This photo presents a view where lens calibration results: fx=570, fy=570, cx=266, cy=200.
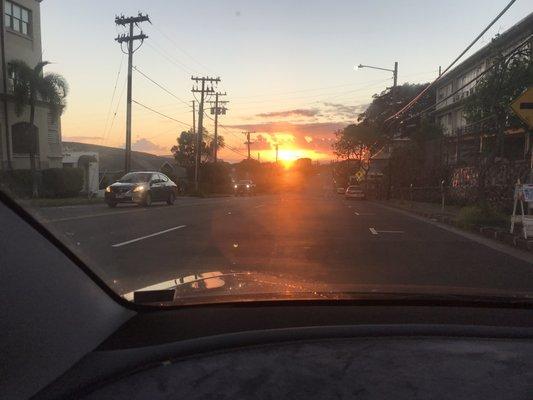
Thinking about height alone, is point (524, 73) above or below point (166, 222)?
above

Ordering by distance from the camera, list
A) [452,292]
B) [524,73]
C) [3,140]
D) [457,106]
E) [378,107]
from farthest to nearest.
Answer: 1. [378,107]
2. [457,106]
3. [524,73]
4. [3,140]
5. [452,292]

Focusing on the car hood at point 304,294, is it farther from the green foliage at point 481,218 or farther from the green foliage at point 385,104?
the green foliage at point 385,104

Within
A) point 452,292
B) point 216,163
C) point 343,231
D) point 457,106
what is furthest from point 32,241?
point 216,163

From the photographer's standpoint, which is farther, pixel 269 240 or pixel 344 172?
pixel 344 172

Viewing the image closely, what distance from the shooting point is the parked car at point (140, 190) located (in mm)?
22183

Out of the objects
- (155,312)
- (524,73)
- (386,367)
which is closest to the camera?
(386,367)

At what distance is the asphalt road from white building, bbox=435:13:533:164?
10.5 metres

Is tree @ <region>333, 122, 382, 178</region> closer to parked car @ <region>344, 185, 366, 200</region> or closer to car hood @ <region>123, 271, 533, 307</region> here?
parked car @ <region>344, 185, 366, 200</region>

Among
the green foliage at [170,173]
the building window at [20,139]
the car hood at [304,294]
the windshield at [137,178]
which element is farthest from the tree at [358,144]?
the car hood at [304,294]

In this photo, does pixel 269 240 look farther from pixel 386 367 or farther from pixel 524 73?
pixel 524 73

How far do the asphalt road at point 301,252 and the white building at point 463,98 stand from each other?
34.4 ft

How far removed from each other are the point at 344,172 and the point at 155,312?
90230 mm

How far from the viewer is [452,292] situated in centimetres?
297

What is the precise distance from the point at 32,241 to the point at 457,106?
46.1 metres
